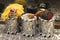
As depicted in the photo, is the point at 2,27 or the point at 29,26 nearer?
the point at 29,26

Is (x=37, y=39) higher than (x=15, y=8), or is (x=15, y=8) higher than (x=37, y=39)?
(x=15, y=8)

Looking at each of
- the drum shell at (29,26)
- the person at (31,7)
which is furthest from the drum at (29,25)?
the person at (31,7)

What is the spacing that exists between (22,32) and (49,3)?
1.28 ft

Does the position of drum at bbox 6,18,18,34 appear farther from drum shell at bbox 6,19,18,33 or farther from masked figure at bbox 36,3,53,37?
masked figure at bbox 36,3,53,37

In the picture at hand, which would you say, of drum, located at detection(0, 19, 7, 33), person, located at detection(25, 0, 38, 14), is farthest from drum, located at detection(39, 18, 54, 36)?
drum, located at detection(0, 19, 7, 33)

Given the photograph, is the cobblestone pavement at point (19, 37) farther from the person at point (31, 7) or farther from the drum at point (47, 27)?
the person at point (31, 7)

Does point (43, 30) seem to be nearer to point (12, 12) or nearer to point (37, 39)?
point (37, 39)

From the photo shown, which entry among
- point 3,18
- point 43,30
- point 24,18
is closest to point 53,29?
point 43,30

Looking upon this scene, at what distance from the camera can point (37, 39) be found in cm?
130

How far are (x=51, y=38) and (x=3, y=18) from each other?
328 mm

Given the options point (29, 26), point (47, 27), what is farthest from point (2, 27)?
point (47, 27)

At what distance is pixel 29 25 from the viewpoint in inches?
52.2

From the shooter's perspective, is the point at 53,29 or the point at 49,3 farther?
the point at 49,3

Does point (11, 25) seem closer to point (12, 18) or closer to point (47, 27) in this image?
point (12, 18)
